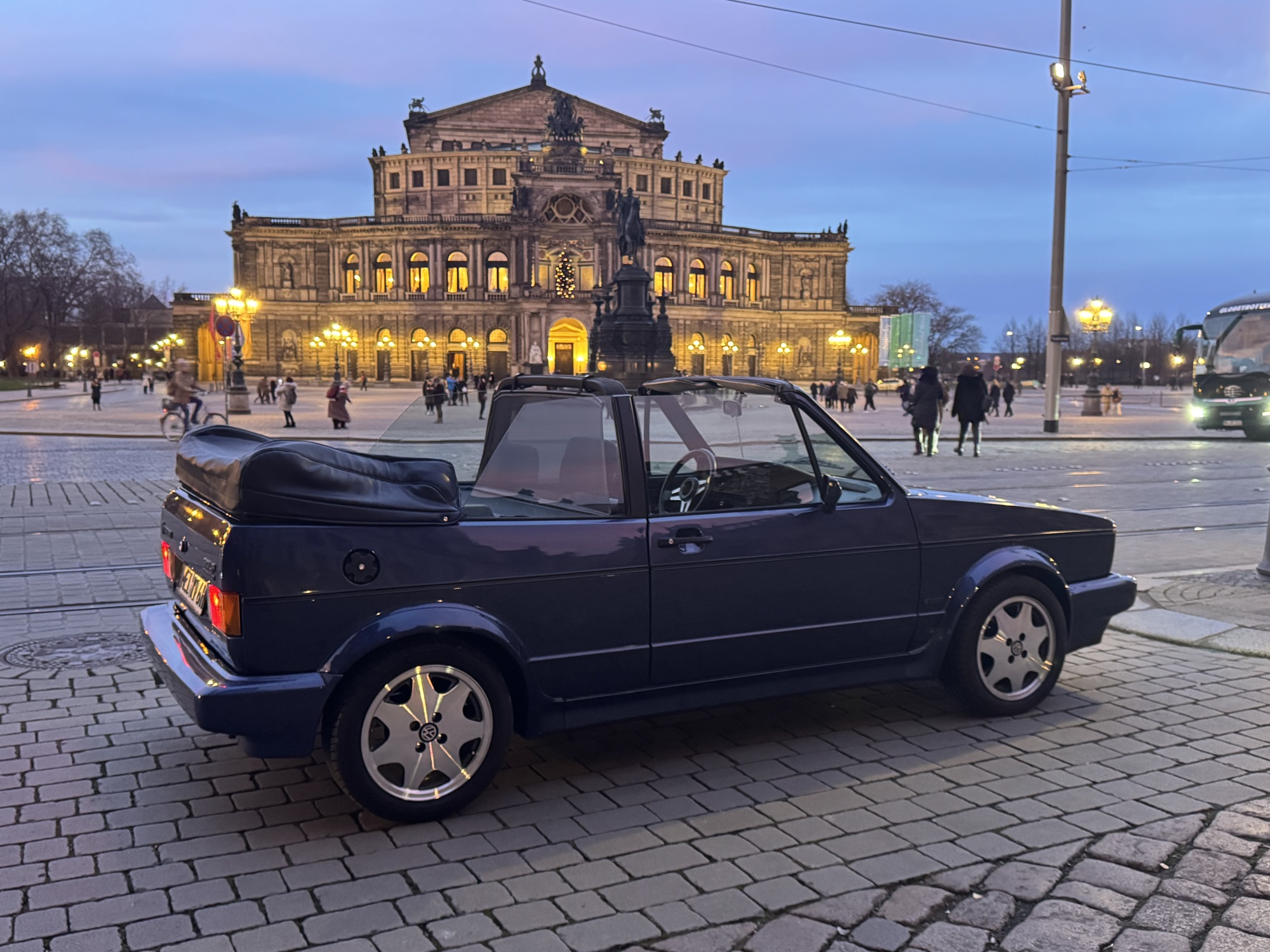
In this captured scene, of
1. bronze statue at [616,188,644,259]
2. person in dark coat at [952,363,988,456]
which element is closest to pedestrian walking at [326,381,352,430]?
person in dark coat at [952,363,988,456]

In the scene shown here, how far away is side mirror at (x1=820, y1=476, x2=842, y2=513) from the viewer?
15.2 feet

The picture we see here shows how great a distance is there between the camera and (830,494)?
4645 millimetres

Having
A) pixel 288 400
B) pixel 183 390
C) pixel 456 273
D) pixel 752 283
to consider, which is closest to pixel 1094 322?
pixel 288 400

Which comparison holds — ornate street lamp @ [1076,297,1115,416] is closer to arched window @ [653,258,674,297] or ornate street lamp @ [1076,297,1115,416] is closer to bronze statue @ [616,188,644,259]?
bronze statue @ [616,188,644,259]

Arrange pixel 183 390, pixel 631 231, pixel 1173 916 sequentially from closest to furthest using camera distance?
pixel 1173 916
pixel 183 390
pixel 631 231

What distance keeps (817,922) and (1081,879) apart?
0.97m

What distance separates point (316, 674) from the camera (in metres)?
3.72

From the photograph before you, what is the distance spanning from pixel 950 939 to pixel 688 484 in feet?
7.09

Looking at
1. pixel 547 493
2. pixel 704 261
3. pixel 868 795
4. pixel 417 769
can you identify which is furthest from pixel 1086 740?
pixel 704 261

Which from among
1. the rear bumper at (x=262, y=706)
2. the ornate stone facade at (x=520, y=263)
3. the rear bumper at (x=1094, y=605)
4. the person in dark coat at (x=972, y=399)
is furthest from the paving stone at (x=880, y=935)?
the ornate stone facade at (x=520, y=263)

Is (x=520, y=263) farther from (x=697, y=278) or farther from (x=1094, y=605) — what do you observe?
(x=1094, y=605)

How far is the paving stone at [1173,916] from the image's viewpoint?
126 inches

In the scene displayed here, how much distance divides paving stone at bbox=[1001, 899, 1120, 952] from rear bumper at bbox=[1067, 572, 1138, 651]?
87.0 inches

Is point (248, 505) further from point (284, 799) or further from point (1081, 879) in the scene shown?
point (1081, 879)
